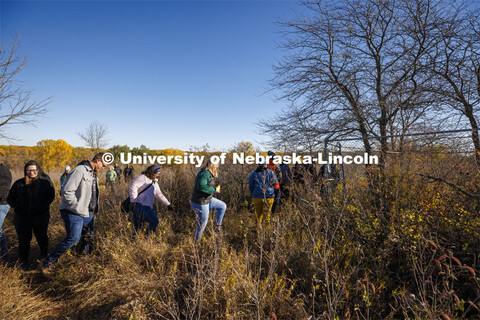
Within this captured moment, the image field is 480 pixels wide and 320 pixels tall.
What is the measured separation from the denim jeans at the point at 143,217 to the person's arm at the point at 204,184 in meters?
0.93

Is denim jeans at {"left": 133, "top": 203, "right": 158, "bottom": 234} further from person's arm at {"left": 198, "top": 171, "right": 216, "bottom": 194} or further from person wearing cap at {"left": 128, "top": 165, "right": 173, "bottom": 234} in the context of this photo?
person's arm at {"left": 198, "top": 171, "right": 216, "bottom": 194}

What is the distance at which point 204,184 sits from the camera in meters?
3.97

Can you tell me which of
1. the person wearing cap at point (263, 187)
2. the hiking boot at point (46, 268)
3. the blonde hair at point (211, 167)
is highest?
the blonde hair at point (211, 167)

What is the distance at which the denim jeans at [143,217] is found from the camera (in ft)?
13.1

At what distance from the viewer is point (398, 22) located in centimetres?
609

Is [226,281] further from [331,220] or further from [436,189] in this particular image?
[436,189]

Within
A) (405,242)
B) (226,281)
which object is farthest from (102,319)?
(405,242)

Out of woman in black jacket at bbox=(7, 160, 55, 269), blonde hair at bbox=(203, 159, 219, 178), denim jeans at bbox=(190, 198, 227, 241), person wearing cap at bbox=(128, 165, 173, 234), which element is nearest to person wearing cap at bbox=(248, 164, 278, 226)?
denim jeans at bbox=(190, 198, 227, 241)

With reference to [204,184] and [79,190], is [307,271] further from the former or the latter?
[79,190]

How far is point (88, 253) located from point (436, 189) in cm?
514

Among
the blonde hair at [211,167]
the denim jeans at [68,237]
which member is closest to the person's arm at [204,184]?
the blonde hair at [211,167]

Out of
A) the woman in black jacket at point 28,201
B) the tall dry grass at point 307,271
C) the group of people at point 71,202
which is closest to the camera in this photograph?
the tall dry grass at point 307,271

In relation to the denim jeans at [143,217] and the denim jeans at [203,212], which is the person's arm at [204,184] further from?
the denim jeans at [143,217]

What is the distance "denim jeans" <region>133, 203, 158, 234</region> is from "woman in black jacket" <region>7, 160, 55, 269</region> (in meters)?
1.34
